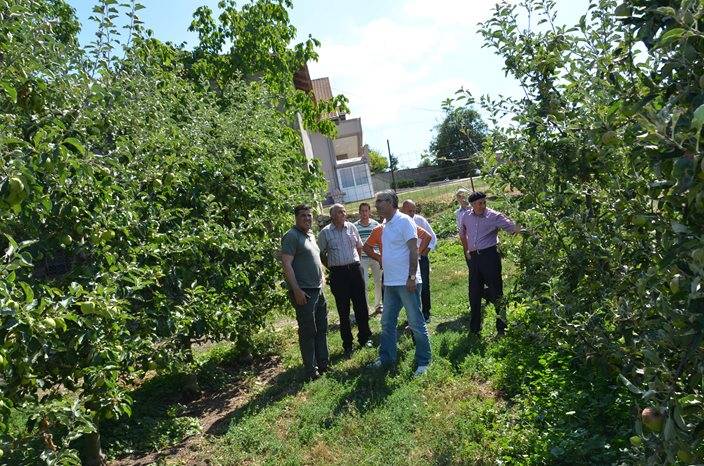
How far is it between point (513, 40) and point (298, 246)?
321 cm

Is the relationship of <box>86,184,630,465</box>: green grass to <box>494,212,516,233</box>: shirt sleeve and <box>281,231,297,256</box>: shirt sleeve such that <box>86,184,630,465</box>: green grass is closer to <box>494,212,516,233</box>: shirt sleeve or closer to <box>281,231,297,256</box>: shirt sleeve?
<box>494,212,516,233</box>: shirt sleeve

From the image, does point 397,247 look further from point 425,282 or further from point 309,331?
point 425,282

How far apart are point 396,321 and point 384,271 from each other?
0.54 m

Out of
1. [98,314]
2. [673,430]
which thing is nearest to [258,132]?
[98,314]

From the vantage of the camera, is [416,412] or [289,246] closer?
[416,412]

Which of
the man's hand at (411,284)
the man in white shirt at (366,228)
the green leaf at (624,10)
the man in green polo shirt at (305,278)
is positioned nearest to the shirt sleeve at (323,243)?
the man in green polo shirt at (305,278)

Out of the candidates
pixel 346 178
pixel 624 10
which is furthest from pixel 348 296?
pixel 346 178

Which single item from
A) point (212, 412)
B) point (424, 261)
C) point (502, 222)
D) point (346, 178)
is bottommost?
point (212, 412)

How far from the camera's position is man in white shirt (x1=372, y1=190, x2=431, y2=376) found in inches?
249

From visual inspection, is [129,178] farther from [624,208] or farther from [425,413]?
[624,208]

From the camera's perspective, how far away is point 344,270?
7.68m

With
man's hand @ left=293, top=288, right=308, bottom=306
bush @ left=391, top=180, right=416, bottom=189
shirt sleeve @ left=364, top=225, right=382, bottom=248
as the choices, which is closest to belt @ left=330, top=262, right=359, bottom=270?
shirt sleeve @ left=364, top=225, right=382, bottom=248

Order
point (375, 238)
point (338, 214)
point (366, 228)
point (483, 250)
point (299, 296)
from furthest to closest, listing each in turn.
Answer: point (366, 228), point (375, 238), point (338, 214), point (483, 250), point (299, 296)

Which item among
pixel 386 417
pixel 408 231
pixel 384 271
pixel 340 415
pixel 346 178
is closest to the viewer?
pixel 386 417
